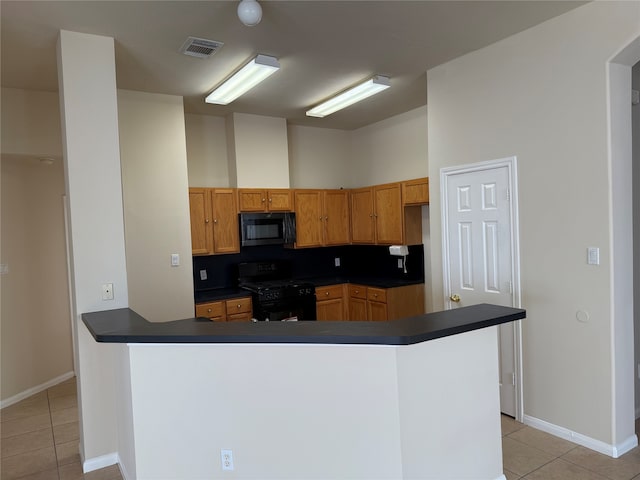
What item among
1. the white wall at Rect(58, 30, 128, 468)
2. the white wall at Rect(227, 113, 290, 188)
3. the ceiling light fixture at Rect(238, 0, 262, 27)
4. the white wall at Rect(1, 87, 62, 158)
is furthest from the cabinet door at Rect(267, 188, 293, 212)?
the ceiling light fixture at Rect(238, 0, 262, 27)

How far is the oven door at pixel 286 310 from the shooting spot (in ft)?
15.8

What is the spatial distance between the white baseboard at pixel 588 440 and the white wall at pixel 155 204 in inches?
129

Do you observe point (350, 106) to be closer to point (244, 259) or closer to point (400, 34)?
point (400, 34)

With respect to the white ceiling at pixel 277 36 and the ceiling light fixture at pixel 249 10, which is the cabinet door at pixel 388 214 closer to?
the white ceiling at pixel 277 36

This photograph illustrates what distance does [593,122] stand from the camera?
2803 mm

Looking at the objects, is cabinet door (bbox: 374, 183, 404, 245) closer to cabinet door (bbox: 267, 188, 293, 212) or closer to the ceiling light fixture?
cabinet door (bbox: 267, 188, 293, 212)

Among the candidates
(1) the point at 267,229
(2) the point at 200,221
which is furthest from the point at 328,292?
(2) the point at 200,221

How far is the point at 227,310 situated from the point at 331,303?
137cm

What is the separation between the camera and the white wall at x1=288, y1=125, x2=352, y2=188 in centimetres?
586

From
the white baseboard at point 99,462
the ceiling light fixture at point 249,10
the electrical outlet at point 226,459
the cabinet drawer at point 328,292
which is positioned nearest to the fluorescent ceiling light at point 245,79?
the ceiling light fixture at point 249,10

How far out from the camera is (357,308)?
215 inches

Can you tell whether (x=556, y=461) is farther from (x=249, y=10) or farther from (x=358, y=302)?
(x=249, y=10)

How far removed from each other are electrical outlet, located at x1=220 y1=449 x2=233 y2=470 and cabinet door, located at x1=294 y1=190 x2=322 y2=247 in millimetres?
3379

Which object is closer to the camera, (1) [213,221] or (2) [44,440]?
(2) [44,440]
